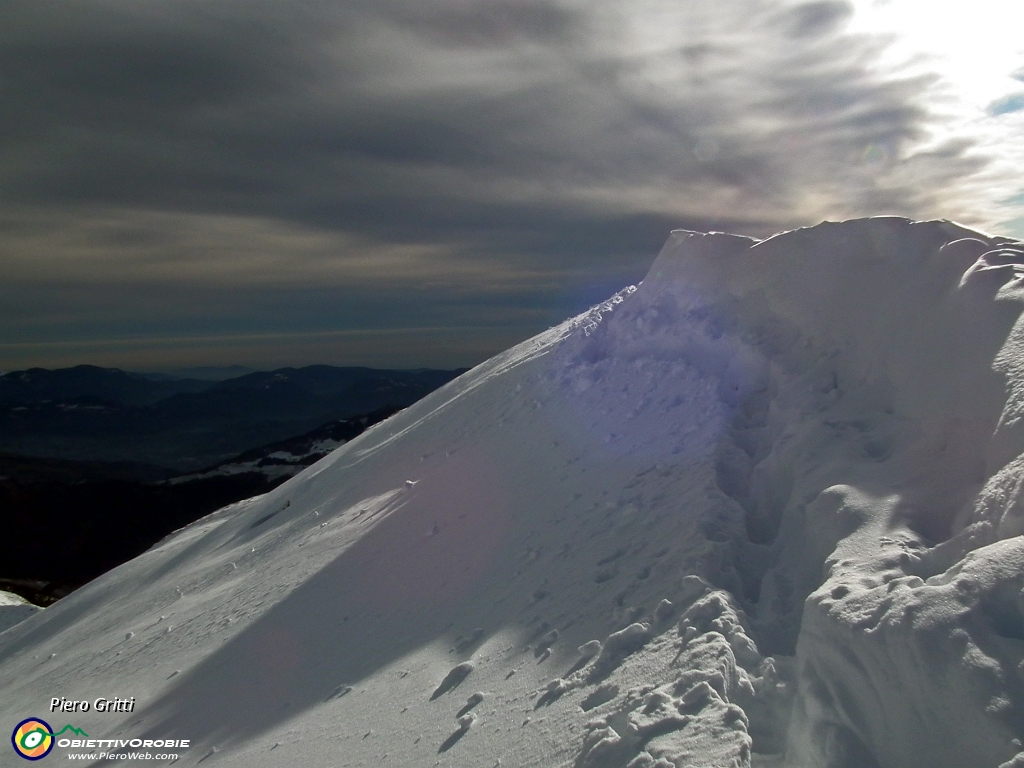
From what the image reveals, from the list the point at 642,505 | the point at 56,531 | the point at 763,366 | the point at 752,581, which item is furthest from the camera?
the point at 56,531

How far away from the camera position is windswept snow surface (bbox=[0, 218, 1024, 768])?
4.62 m

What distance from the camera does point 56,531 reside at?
80.1 meters

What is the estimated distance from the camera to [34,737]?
1055 centimetres

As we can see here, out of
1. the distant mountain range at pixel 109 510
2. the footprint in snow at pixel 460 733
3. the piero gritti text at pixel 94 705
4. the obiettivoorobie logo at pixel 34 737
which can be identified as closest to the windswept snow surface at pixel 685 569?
the footprint in snow at pixel 460 733

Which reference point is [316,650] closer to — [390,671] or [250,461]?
[390,671]

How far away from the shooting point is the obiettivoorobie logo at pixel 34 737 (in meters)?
9.93

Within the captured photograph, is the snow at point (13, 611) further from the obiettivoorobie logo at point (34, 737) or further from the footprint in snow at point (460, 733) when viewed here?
the footprint in snow at point (460, 733)

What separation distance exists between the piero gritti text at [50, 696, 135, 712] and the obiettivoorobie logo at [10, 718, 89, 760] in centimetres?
33

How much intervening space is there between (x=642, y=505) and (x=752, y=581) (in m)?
2.35

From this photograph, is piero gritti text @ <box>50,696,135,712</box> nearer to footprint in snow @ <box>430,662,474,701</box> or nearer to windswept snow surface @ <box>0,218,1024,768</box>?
windswept snow surface @ <box>0,218,1024,768</box>

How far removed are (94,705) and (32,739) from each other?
89 cm

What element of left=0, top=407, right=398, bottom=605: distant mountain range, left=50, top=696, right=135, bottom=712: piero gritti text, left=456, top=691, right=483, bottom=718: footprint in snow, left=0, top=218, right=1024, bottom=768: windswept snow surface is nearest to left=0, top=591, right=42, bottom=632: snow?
left=0, top=407, right=398, bottom=605: distant mountain range

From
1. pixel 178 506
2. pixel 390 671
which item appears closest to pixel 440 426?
pixel 390 671

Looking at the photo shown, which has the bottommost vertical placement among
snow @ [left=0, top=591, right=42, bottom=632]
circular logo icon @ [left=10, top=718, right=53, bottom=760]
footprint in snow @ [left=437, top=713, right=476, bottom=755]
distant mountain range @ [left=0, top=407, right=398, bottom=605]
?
distant mountain range @ [left=0, top=407, right=398, bottom=605]
